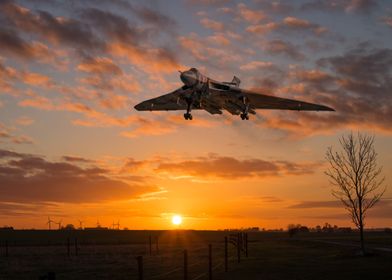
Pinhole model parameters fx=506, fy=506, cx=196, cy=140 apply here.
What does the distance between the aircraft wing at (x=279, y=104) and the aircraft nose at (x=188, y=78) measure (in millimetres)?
8431

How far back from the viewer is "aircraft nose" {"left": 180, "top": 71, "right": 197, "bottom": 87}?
31.2 m

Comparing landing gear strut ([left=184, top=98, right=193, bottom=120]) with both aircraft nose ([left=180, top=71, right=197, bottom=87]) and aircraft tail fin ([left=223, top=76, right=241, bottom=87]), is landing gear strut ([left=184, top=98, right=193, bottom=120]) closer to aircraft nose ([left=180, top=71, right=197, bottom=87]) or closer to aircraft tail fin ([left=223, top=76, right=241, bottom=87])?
aircraft nose ([left=180, top=71, right=197, bottom=87])

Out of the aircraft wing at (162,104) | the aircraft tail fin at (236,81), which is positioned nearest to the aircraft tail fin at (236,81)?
the aircraft tail fin at (236,81)

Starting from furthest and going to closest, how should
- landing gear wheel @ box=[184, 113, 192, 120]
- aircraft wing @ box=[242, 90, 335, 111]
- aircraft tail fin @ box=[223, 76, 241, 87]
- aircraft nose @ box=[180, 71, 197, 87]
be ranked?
1. aircraft wing @ box=[242, 90, 335, 111]
2. aircraft tail fin @ box=[223, 76, 241, 87]
3. landing gear wheel @ box=[184, 113, 192, 120]
4. aircraft nose @ box=[180, 71, 197, 87]

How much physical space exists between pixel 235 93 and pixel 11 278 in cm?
1932

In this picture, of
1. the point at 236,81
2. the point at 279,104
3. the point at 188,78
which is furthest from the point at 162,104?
the point at 279,104

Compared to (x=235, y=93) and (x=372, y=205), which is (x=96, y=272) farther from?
(x=372, y=205)

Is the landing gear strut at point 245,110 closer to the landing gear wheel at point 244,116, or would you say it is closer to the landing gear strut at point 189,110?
the landing gear wheel at point 244,116

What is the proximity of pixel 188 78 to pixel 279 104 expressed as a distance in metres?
14.2

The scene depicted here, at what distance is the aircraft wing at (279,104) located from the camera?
40188mm

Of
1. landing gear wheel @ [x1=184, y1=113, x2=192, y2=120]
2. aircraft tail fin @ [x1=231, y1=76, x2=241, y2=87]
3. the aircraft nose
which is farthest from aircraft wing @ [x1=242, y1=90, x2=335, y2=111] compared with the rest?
the aircraft nose

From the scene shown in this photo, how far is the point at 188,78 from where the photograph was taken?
31281 mm

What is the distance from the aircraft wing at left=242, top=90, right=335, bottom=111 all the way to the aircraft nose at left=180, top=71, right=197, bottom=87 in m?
8.43

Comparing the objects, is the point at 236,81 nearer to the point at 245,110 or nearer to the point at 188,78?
the point at 245,110
